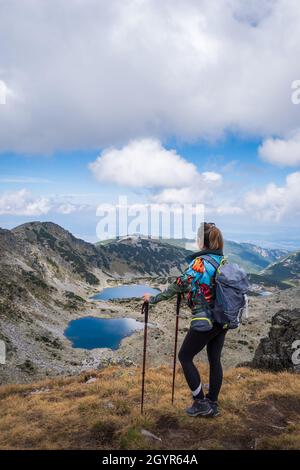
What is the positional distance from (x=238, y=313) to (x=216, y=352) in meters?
1.28

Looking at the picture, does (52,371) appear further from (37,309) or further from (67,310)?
(67,310)

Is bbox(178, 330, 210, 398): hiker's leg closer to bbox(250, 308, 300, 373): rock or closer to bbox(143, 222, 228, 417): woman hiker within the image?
bbox(143, 222, 228, 417): woman hiker

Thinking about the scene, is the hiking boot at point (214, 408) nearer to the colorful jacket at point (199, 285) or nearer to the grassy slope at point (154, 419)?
the grassy slope at point (154, 419)

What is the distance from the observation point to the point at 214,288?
8.69 meters

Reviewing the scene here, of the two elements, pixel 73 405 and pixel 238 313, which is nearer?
pixel 238 313

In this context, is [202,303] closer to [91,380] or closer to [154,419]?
[154,419]

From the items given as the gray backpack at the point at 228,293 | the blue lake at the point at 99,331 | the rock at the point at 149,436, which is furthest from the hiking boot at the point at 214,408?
the blue lake at the point at 99,331

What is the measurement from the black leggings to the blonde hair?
2.01m

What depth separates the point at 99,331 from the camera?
10550cm

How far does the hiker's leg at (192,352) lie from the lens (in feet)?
28.4

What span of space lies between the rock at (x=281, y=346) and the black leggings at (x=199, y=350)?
9.43 m

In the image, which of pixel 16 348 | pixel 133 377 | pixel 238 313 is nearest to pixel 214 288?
pixel 238 313

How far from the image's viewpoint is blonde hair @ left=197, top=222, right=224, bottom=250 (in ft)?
29.3

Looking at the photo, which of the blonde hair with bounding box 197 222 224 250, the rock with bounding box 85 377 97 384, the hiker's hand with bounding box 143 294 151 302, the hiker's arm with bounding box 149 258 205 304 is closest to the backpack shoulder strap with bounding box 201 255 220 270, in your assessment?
the hiker's arm with bounding box 149 258 205 304
